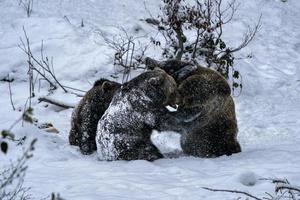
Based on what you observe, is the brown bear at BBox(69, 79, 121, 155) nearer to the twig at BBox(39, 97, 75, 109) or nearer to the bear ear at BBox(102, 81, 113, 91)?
the bear ear at BBox(102, 81, 113, 91)

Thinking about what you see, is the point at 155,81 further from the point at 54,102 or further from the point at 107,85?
the point at 54,102

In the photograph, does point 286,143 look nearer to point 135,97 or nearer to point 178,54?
point 135,97

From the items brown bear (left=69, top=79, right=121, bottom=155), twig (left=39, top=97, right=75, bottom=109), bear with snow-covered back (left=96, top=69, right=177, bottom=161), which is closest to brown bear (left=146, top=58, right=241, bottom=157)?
bear with snow-covered back (left=96, top=69, right=177, bottom=161)

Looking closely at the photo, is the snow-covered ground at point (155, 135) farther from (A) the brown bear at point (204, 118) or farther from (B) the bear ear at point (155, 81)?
(B) the bear ear at point (155, 81)

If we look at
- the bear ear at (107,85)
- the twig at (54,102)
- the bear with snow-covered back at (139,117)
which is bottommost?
the bear with snow-covered back at (139,117)

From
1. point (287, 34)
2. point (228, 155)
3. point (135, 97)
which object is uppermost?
point (287, 34)

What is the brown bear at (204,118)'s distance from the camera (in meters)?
5.39

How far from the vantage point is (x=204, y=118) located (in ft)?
17.8

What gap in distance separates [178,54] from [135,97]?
Result: 3123 millimetres

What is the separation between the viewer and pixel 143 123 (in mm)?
5422

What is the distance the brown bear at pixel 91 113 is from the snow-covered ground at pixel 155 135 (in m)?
0.15

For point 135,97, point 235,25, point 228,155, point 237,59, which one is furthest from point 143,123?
point 235,25

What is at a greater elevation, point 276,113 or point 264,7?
point 264,7

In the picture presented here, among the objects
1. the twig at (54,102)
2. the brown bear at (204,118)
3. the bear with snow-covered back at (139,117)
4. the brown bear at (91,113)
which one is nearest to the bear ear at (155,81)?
the bear with snow-covered back at (139,117)
